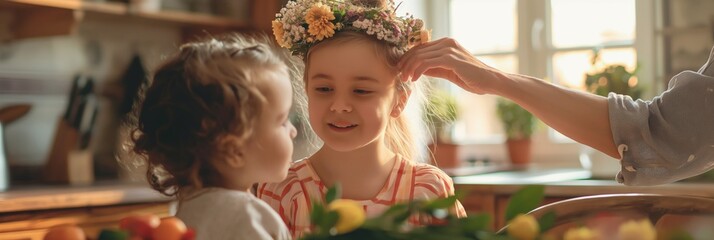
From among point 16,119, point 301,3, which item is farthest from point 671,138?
point 16,119

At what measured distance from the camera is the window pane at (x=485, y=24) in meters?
3.89

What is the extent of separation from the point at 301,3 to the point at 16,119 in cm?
203

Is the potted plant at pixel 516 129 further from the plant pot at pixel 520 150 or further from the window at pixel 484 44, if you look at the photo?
the window at pixel 484 44

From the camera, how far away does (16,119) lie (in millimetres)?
3203

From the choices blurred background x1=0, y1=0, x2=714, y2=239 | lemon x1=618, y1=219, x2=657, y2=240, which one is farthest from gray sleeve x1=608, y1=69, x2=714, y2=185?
blurred background x1=0, y1=0, x2=714, y2=239

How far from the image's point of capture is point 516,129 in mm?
3682

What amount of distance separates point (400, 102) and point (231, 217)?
747 millimetres

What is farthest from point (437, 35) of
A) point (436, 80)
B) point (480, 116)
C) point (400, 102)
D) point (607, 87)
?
point (400, 102)

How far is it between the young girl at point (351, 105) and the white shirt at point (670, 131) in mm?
289

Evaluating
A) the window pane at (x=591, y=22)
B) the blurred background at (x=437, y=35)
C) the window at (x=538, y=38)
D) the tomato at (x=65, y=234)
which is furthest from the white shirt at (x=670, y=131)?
the window pane at (x=591, y=22)

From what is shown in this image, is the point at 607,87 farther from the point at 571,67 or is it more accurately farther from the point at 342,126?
the point at 342,126

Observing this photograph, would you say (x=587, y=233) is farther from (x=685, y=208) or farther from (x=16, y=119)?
(x=16, y=119)

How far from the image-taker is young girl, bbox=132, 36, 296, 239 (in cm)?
90

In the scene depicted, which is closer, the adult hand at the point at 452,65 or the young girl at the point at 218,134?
the young girl at the point at 218,134
